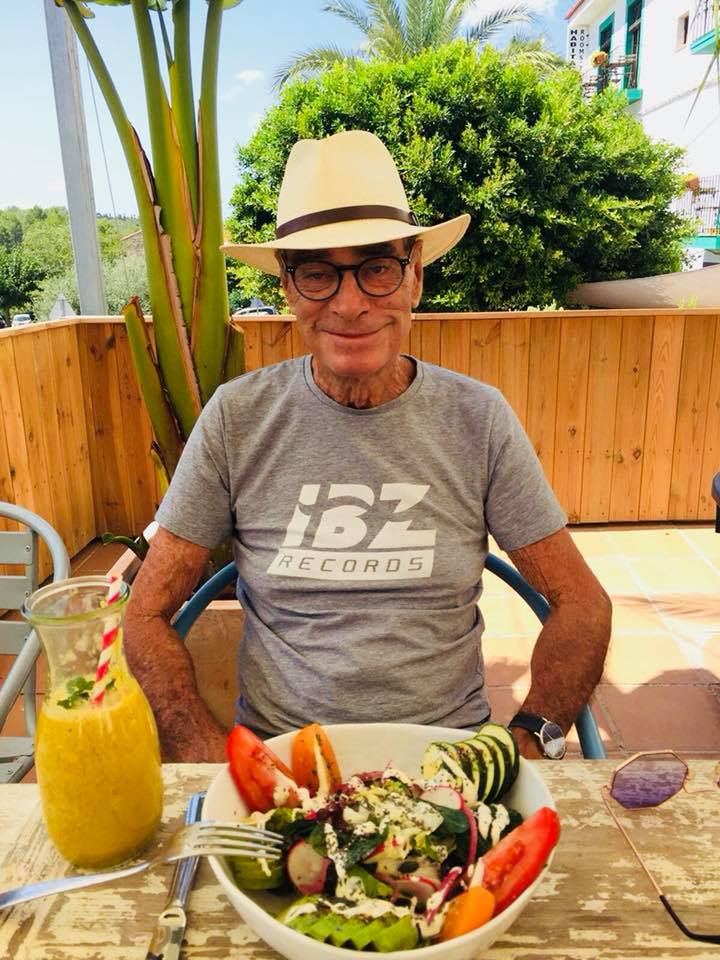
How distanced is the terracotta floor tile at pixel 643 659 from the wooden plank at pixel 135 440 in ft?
8.43

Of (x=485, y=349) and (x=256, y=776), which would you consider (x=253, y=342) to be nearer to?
(x=485, y=349)

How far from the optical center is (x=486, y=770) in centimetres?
81

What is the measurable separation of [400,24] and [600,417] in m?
16.1

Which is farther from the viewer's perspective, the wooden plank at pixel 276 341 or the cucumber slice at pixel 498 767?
the wooden plank at pixel 276 341

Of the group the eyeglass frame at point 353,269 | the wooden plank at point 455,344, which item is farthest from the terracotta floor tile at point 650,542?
the eyeglass frame at point 353,269

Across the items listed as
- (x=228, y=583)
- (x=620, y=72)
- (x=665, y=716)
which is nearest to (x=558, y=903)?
(x=228, y=583)

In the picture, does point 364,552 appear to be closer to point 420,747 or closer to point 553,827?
point 420,747

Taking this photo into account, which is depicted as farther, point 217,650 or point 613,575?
point 613,575

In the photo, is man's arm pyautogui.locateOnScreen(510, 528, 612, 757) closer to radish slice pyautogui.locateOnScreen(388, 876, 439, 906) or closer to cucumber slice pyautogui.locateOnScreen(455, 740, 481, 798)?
cucumber slice pyautogui.locateOnScreen(455, 740, 481, 798)

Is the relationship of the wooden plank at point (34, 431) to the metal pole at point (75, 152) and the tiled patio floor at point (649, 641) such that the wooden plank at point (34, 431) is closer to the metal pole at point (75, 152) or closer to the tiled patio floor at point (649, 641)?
the metal pole at point (75, 152)

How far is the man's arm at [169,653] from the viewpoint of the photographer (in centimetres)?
123

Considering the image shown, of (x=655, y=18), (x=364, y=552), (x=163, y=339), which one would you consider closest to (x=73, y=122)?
(x=163, y=339)

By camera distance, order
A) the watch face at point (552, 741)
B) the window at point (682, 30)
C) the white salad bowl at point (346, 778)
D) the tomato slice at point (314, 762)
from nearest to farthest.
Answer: the white salad bowl at point (346, 778)
the tomato slice at point (314, 762)
the watch face at point (552, 741)
the window at point (682, 30)

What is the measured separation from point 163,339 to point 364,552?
1166 mm
